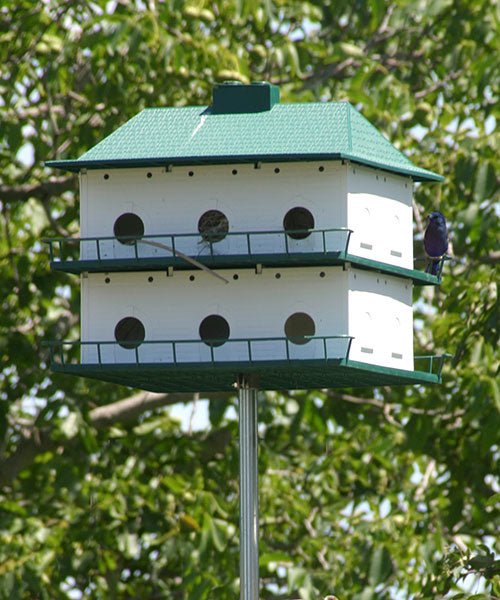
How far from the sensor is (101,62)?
41.6ft

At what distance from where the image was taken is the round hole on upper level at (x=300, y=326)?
845 cm

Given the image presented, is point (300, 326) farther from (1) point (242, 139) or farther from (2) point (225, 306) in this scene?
(1) point (242, 139)

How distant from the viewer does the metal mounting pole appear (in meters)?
8.23

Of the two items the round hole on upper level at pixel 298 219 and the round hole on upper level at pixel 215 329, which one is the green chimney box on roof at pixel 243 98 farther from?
the round hole on upper level at pixel 215 329

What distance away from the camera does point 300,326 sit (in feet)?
27.8

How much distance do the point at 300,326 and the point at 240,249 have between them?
1.38 ft

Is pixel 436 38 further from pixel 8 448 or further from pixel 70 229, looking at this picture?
pixel 8 448

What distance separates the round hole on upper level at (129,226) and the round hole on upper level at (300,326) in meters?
0.80

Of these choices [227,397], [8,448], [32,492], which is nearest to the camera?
[227,397]

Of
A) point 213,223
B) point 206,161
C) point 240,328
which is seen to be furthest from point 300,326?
point 206,161

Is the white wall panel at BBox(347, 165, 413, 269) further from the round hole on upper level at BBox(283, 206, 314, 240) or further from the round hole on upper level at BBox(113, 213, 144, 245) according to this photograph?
the round hole on upper level at BBox(113, 213, 144, 245)

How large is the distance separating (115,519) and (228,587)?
214 cm

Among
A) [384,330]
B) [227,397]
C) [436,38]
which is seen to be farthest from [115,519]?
[384,330]

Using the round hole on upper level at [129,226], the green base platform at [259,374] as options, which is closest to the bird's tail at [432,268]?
the green base platform at [259,374]
